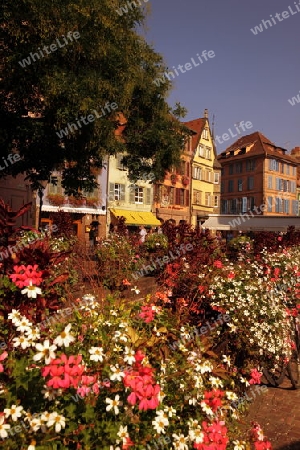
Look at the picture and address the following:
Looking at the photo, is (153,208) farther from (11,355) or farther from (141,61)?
(11,355)

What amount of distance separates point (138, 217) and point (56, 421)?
29513 mm

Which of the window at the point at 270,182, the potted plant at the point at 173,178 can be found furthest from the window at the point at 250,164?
the potted plant at the point at 173,178

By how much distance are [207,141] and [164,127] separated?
26.9 metres

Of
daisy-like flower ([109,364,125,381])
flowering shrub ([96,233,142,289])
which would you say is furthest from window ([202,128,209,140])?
daisy-like flower ([109,364,125,381])

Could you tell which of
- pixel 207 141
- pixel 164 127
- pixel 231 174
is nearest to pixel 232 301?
pixel 164 127

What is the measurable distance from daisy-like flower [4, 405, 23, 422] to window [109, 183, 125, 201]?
28074 millimetres

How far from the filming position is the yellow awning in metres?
29.6

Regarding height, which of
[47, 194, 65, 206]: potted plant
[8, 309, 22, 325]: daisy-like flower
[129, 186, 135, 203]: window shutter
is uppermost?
[129, 186, 135, 203]: window shutter

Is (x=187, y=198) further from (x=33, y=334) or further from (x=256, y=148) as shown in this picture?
(x=33, y=334)

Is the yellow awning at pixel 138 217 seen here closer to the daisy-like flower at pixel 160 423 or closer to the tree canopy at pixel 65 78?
the tree canopy at pixel 65 78

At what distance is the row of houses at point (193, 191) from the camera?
84.1ft

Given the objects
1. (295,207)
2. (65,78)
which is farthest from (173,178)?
(295,207)

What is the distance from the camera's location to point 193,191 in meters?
37.8

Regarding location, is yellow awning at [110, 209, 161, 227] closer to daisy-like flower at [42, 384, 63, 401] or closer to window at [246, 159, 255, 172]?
window at [246, 159, 255, 172]
